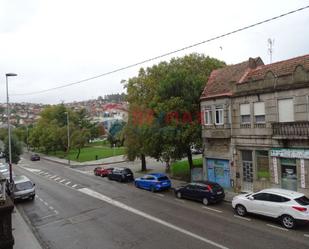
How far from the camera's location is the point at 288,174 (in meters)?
21.5

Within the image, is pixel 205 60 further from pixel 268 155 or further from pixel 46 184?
pixel 46 184

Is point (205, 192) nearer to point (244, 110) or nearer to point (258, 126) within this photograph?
point (258, 126)

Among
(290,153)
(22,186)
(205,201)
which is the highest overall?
(290,153)

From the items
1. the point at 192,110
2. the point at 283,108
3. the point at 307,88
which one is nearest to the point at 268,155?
the point at 283,108

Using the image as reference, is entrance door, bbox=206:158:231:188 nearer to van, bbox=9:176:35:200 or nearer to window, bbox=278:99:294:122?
window, bbox=278:99:294:122

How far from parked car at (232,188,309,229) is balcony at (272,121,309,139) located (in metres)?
4.97

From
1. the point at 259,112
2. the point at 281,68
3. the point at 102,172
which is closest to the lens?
the point at 281,68

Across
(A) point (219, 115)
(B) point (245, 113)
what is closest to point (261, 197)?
(B) point (245, 113)

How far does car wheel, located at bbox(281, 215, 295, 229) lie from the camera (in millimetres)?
15547

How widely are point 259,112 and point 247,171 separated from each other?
14.7 ft

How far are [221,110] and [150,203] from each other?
9.22 m

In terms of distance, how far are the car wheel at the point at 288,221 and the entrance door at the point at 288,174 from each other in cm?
580

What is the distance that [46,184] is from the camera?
3316 centimetres

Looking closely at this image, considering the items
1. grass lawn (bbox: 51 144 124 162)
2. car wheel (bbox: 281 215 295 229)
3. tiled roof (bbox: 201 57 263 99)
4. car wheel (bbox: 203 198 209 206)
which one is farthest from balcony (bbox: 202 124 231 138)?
grass lawn (bbox: 51 144 124 162)
